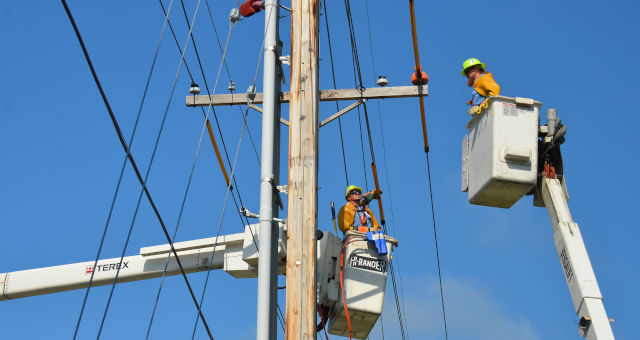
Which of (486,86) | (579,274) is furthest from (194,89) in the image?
(579,274)

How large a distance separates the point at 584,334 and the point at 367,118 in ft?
15.9

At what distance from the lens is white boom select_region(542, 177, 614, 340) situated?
6.70 meters

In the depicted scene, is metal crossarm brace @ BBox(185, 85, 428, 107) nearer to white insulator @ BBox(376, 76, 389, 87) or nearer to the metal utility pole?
white insulator @ BBox(376, 76, 389, 87)

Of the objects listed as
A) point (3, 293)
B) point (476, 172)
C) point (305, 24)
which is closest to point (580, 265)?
point (476, 172)

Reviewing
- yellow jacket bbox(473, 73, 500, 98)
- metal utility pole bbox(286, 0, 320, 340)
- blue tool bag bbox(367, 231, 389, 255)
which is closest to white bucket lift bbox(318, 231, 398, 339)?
blue tool bag bbox(367, 231, 389, 255)

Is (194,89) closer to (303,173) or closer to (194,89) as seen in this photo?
(194,89)

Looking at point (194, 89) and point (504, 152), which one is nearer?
point (504, 152)

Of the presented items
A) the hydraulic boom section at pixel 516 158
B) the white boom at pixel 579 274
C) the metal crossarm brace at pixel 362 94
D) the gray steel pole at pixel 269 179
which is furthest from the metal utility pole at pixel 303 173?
the white boom at pixel 579 274

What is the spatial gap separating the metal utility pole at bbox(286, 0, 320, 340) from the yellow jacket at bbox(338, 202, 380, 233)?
4.91ft

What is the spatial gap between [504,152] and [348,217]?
8.64 ft

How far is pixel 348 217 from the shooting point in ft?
33.6

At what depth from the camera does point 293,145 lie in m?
8.86

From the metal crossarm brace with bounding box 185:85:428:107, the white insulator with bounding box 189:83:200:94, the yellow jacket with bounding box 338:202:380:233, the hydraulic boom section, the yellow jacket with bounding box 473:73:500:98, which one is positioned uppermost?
the white insulator with bounding box 189:83:200:94

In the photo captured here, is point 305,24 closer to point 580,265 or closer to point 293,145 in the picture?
point 293,145
